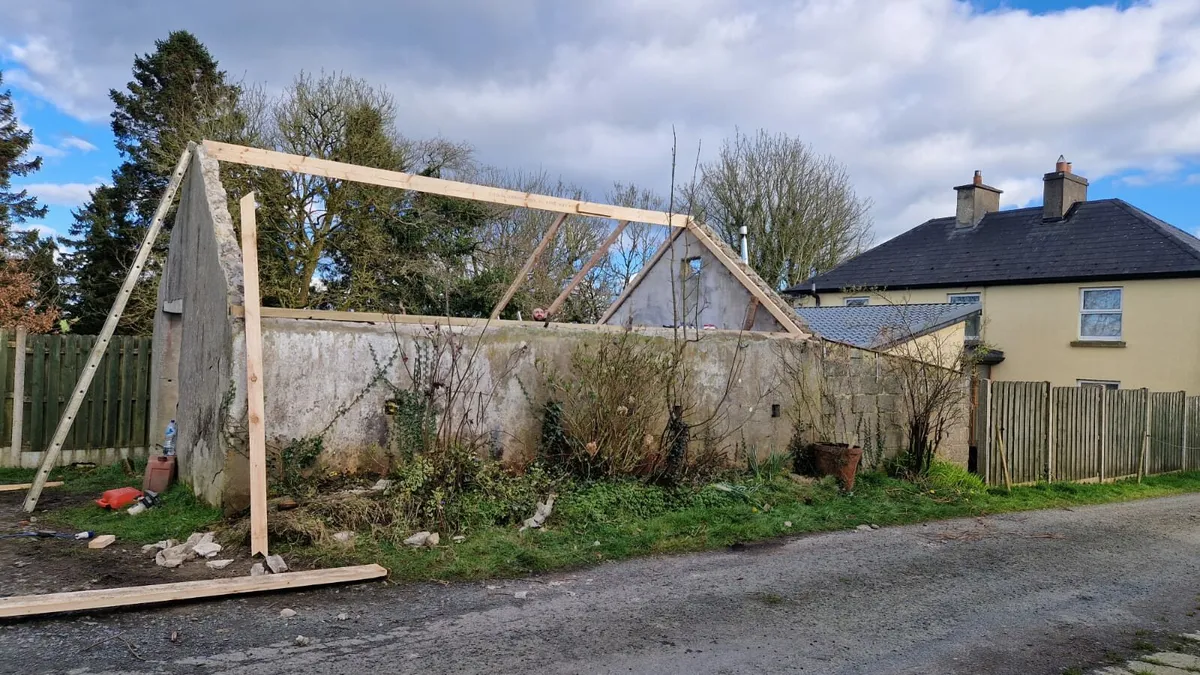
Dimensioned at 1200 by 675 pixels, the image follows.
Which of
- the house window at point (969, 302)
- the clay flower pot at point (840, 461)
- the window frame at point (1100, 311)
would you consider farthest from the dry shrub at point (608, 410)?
the window frame at point (1100, 311)

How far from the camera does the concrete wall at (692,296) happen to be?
12367 mm

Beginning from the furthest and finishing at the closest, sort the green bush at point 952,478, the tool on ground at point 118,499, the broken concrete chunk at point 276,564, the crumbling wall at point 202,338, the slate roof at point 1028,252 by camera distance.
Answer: the slate roof at point 1028,252 < the green bush at point 952,478 < the tool on ground at point 118,499 < the crumbling wall at point 202,338 < the broken concrete chunk at point 276,564

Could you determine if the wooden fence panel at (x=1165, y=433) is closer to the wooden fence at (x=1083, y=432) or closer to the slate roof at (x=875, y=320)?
the wooden fence at (x=1083, y=432)

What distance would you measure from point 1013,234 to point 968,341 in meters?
5.37

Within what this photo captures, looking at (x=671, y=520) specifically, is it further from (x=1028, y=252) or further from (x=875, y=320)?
(x=1028, y=252)

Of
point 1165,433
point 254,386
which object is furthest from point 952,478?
point 254,386

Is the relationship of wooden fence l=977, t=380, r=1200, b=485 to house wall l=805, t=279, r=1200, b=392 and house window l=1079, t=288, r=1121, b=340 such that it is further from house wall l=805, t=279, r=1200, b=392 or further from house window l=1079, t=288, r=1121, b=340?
house window l=1079, t=288, r=1121, b=340

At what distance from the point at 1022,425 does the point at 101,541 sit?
12.2 m

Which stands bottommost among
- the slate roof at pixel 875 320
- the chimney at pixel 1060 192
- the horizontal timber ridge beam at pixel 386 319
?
the horizontal timber ridge beam at pixel 386 319

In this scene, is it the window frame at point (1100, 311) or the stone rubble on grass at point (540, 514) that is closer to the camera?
the stone rubble on grass at point (540, 514)

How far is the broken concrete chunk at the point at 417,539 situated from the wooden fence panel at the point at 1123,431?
12408mm

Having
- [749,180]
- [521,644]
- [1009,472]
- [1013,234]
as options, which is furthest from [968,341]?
[521,644]

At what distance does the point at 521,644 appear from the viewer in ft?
14.7

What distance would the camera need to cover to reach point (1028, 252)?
22.1 m
